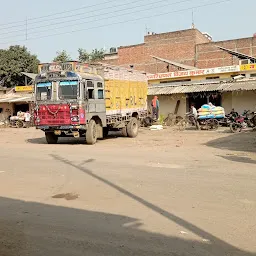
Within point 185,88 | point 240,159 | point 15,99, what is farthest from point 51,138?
point 15,99

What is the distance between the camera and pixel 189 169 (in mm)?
8859

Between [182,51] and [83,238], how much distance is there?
39.3 meters

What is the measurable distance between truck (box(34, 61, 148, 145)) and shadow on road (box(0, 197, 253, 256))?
30.4 ft

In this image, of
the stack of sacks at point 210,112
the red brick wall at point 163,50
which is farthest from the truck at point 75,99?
the red brick wall at point 163,50

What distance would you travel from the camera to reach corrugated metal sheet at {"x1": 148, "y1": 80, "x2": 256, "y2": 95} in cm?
2288

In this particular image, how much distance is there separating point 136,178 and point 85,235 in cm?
345

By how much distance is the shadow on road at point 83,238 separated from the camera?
13.1 feet

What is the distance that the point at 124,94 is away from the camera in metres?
18.1

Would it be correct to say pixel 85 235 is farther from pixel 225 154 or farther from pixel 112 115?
pixel 112 115

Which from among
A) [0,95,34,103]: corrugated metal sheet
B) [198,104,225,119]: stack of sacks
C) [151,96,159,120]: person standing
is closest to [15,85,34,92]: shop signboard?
[0,95,34,103]: corrugated metal sheet

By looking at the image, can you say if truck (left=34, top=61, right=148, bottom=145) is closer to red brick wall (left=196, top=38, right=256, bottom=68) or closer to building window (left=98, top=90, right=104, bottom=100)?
building window (left=98, top=90, right=104, bottom=100)

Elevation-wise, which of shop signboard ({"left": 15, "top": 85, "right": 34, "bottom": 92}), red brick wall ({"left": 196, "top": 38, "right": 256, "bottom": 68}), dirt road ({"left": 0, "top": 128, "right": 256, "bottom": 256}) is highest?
red brick wall ({"left": 196, "top": 38, "right": 256, "bottom": 68})

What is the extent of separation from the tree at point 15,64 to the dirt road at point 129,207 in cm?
3960

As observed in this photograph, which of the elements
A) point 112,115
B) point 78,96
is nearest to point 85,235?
point 78,96
